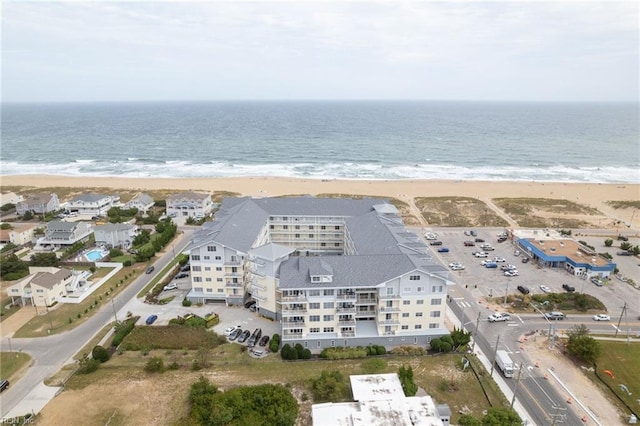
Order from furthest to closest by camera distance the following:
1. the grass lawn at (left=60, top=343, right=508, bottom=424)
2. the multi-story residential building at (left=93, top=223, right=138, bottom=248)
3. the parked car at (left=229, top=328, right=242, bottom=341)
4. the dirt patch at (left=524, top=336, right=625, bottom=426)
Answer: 1. the multi-story residential building at (left=93, top=223, right=138, bottom=248)
2. the parked car at (left=229, top=328, right=242, bottom=341)
3. the grass lawn at (left=60, top=343, right=508, bottom=424)
4. the dirt patch at (left=524, top=336, right=625, bottom=426)

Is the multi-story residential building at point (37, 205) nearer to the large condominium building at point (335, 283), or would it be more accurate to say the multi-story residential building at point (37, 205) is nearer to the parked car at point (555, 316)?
the large condominium building at point (335, 283)

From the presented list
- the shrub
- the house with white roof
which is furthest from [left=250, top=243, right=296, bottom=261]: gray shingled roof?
the shrub

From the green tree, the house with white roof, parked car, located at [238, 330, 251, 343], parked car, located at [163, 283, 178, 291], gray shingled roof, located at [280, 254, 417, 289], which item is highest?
gray shingled roof, located at [280, 254, 417, 289]

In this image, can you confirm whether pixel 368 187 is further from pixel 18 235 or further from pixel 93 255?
pixel 18 235

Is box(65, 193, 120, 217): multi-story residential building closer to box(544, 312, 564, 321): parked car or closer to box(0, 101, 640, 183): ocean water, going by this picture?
box(0, 101, 640, 183): ocean water

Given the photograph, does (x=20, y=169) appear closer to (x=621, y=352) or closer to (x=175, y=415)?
(x=175, y=415)

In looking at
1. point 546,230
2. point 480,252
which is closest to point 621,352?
point 480,252

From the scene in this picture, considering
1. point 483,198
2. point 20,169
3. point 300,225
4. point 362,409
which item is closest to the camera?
point 362,409
